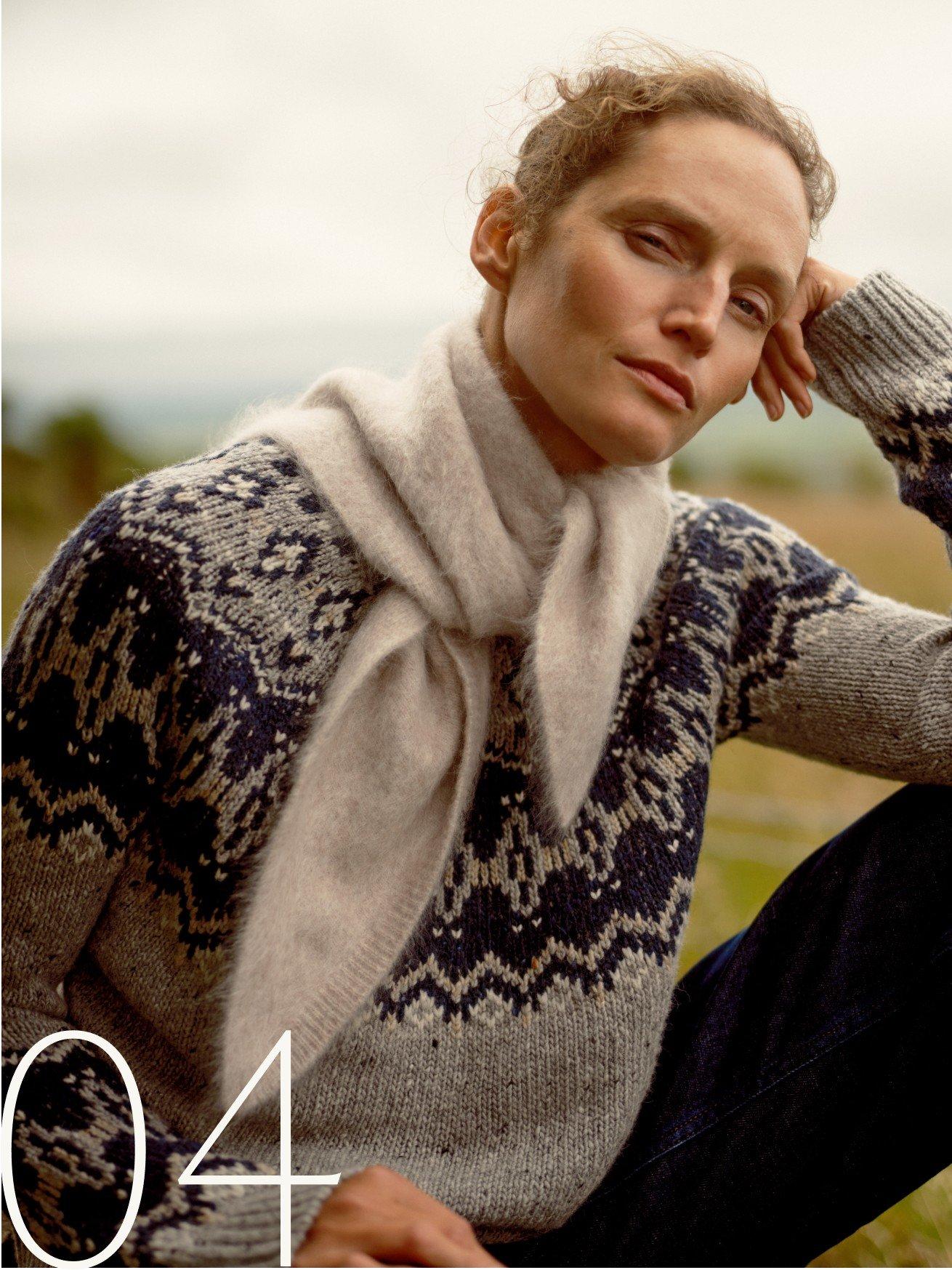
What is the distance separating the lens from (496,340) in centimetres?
112

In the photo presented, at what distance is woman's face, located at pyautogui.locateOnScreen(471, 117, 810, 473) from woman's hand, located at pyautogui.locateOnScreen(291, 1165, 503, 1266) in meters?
0.66

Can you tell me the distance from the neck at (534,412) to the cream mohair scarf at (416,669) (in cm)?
3

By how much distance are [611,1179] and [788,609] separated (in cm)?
62

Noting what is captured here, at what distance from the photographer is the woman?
36.9 inches

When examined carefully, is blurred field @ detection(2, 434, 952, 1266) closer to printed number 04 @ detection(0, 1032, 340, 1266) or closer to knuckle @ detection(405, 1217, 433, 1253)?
printed number 04 @ detection(0, 1032, 340, 1266)

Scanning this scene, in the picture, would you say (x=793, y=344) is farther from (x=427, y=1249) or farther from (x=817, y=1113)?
(x=427, y=1249)

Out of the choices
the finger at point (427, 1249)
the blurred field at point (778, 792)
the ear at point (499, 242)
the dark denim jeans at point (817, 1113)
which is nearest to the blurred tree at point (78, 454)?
the blurred field at point (778, 792)

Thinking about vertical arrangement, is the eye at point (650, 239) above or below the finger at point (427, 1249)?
above

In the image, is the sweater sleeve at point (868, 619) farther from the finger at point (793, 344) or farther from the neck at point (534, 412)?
the neck at point (534, 412)

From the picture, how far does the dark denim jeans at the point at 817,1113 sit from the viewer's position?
3.62 feet

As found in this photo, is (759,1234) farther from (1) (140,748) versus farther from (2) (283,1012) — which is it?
(1) (140,748)

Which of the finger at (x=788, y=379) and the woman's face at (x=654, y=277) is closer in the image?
the woman's face at (x=654, y=277)

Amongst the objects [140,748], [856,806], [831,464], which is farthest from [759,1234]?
[831,464]

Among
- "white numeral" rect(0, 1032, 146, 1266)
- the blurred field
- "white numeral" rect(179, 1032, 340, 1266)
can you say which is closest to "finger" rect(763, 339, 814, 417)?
the blurred field
